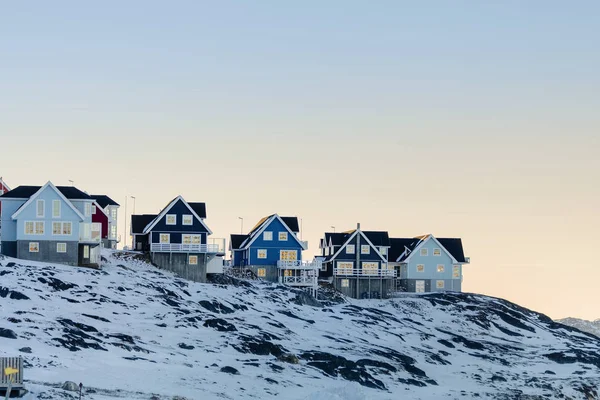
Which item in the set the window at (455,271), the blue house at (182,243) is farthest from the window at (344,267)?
the blue house at (182,243)

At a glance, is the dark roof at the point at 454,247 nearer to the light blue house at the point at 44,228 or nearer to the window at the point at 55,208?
the light blue house at the point at 44,228

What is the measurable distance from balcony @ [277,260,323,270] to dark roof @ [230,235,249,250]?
27.5 feet

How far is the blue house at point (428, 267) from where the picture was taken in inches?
5207

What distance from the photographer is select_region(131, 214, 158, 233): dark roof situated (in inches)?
4592

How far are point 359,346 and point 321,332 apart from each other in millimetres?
Answer: 5518

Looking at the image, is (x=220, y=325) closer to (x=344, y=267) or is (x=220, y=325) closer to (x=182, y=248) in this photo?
(x=182, y=248)

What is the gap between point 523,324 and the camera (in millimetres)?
120062

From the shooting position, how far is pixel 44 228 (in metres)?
102

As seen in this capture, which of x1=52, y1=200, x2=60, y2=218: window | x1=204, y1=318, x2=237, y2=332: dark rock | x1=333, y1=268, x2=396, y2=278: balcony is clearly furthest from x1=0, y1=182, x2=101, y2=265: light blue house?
x1=333, y1=268, x2=396, y2=278: balcony

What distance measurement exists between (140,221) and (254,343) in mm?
39883

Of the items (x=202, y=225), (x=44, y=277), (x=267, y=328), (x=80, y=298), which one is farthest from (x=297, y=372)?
(x=202, y=225)

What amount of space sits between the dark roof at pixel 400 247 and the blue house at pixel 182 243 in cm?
2900

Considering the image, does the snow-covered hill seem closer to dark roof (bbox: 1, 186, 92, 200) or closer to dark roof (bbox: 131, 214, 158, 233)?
dark roof (bbox: 131, 214, 158, 233)

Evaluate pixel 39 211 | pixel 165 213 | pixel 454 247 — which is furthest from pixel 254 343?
pixel 454 247
